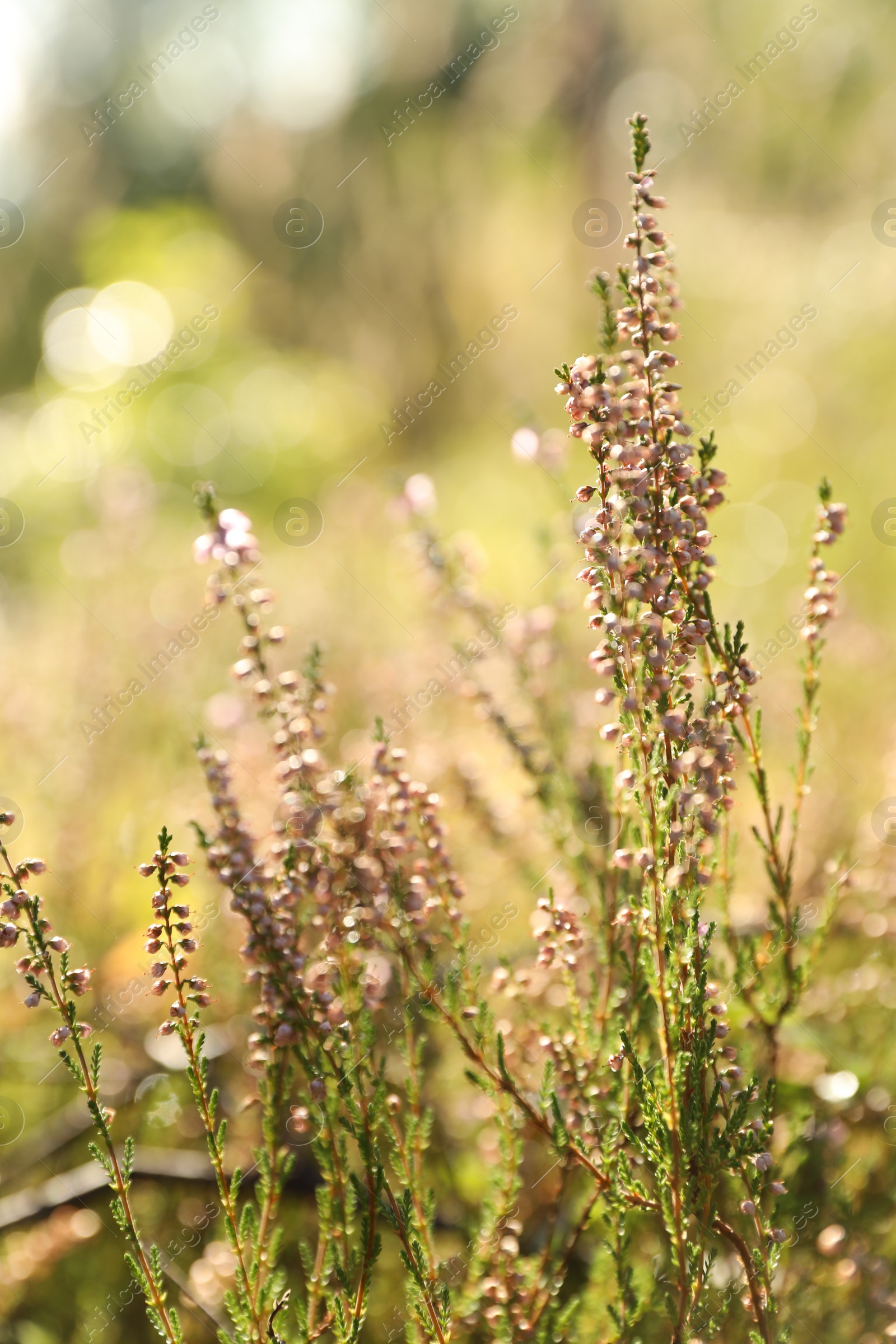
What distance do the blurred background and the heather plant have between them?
0.43 meters

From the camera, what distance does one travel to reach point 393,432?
6.62 meters

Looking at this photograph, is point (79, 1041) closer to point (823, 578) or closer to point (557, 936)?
point (557, 936)

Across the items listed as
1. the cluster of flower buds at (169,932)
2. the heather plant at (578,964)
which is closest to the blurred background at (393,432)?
the heather plant at (578,964)

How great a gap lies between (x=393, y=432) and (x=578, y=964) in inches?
229

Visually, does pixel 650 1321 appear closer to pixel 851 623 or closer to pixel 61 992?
pixel 61 992

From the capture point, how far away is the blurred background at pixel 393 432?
1.92 m

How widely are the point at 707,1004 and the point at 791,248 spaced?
9026 mm

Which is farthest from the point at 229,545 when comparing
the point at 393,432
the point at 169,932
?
the point at 393,432

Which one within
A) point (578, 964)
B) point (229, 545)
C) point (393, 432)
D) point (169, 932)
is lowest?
point (578, 964)

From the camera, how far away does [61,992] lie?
3.33 feet

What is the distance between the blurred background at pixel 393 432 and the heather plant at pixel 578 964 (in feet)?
1.40

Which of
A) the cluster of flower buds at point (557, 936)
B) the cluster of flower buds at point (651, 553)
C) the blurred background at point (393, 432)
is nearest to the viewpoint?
the cluster of flower buds at point (651, 553)

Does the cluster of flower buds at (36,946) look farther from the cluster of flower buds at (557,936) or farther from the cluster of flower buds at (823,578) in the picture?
the cluster of flower buds at (823,578)

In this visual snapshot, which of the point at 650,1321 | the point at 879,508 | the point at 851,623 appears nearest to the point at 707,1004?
the point at 650,1321
